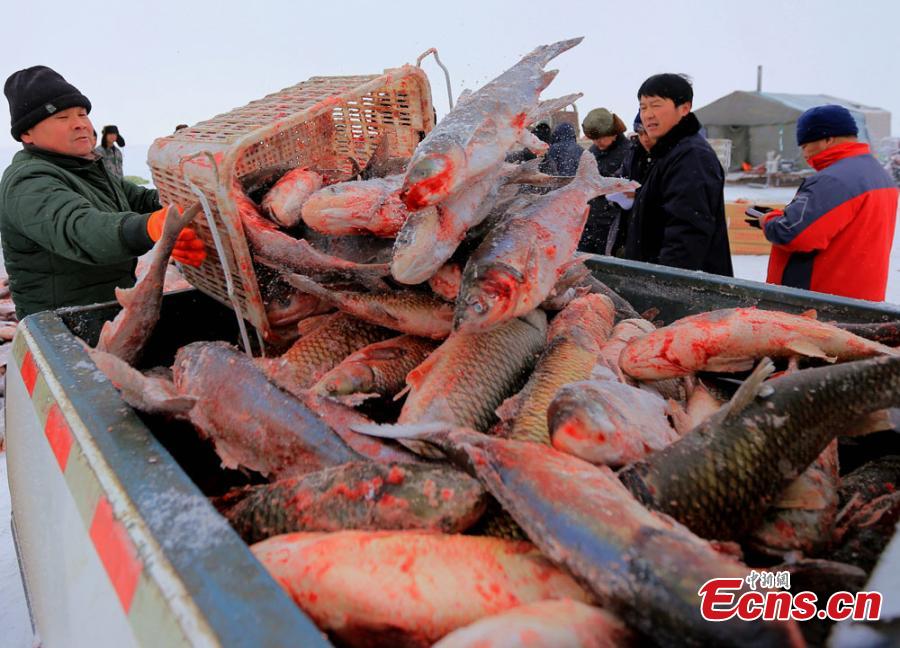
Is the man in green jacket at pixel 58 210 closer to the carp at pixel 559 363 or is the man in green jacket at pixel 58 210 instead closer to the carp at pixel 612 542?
the carp at pixel 559 363

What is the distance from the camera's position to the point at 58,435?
5.14 feet

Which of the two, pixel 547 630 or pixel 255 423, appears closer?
pixel 547 630

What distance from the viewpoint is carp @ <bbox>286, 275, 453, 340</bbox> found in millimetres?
2029

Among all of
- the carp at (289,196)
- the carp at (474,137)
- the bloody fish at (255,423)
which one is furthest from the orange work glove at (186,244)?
the carp at (474,137)

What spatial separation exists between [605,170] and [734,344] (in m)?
3.89

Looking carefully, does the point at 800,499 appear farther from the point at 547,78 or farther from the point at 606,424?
the point at 547,78

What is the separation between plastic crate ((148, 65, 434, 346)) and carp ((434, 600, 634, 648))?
1.59 meters

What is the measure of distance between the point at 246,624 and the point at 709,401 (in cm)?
144

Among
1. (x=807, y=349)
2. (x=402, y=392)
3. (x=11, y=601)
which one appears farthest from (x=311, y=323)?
(x=11, y=601)

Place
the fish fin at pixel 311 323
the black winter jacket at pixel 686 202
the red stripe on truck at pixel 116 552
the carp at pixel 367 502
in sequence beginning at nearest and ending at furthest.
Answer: the red stripe on truck at pixel 116 552
the carp at pixel 367 502
the fish fin at pixel 311 323
the black winter jacket at pixel 686 202

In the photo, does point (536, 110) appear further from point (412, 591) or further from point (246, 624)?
point (246, 624)

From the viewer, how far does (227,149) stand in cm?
205

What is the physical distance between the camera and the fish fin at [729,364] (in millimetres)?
1808

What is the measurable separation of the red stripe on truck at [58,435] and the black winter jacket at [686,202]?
3.00 m
